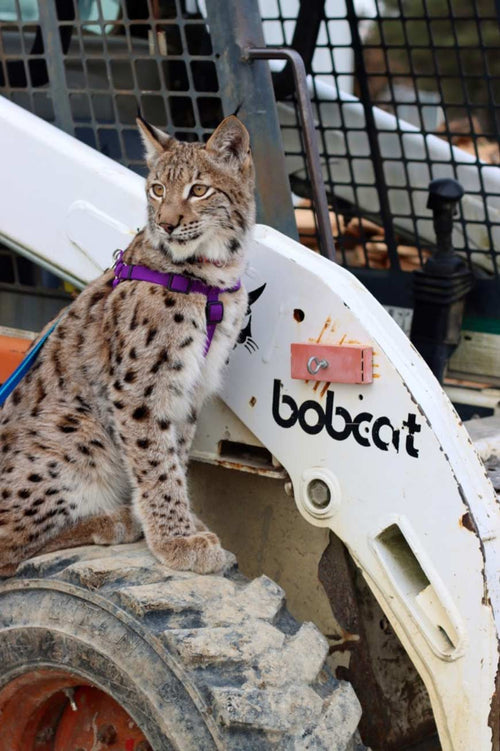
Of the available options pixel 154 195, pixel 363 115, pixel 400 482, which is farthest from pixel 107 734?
pixel 363 115

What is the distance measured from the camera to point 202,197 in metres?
2.45

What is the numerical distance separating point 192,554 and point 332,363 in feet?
1.64

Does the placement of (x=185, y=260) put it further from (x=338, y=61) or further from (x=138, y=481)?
(x=338, y=61)

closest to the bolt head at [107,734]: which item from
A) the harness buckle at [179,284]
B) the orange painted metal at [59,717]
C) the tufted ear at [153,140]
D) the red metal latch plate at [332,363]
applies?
the orange painted metal at [59,717]

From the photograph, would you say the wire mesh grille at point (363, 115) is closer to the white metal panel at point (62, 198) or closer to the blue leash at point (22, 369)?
the white metal panel at point (62, 198)

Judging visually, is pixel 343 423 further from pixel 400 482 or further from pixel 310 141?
pixel 310 141

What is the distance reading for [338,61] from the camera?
395cm

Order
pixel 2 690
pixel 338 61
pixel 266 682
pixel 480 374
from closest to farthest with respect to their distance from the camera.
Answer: pixel 266 682
pixel 2 690
pixel 480 374
pixel 338 61

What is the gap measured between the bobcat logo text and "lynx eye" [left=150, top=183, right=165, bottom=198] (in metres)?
A: 0.48

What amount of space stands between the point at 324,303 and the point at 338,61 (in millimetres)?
1961

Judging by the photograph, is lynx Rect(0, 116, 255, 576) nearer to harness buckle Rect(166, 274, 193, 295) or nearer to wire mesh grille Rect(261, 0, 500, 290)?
harness buckle Rect(166, 274, 193, 295)

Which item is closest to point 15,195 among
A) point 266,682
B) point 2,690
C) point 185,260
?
point 185,260

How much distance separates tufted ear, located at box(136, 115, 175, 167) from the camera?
2443 mm

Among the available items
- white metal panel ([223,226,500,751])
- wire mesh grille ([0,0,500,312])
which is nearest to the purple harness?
white metal panel ([223,226,500,751])
